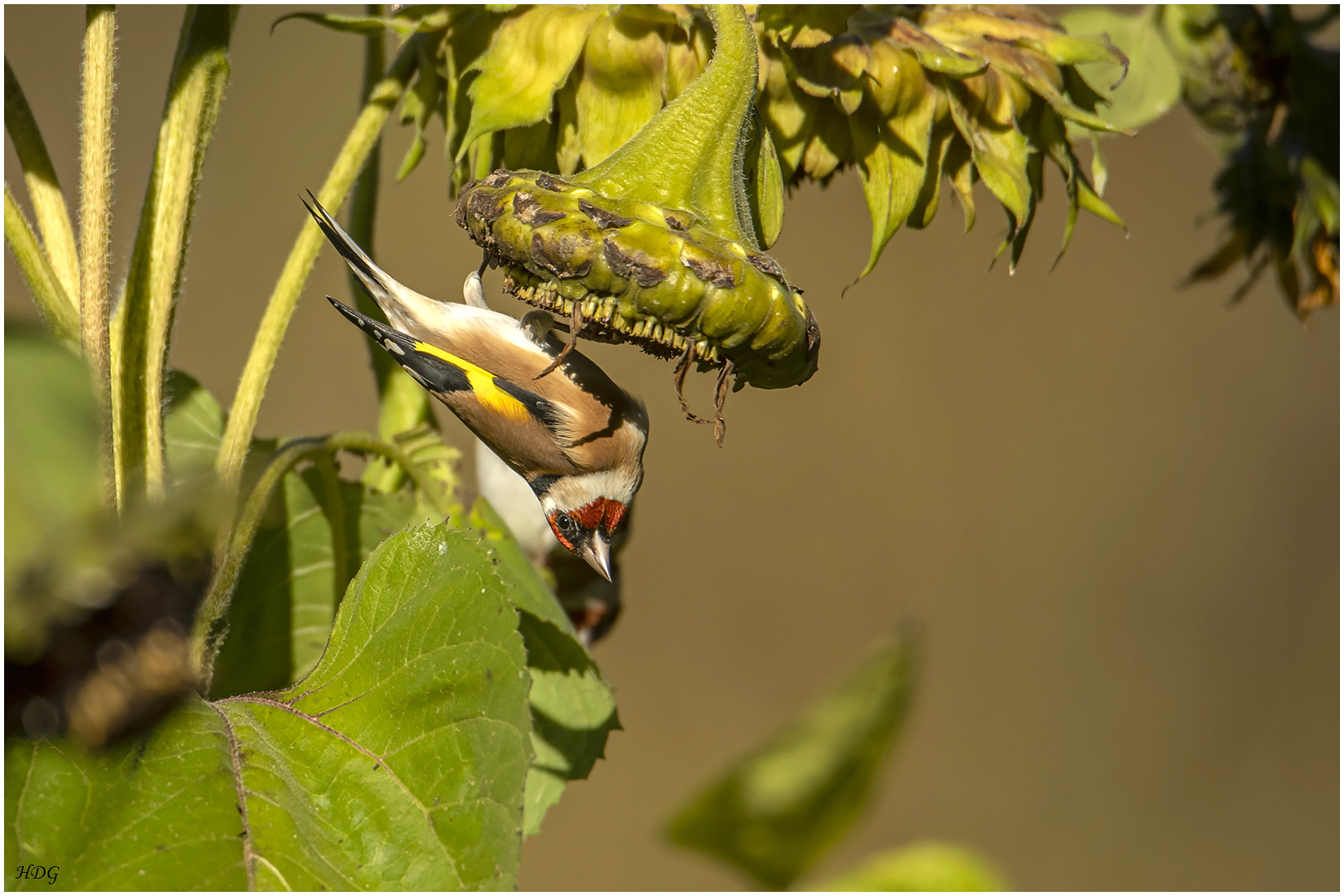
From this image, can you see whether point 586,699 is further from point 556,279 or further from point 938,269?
point 938,269

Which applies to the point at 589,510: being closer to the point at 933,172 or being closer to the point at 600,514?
the point at 600,514

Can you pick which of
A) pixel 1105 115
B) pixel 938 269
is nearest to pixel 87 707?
pixel 1105 115

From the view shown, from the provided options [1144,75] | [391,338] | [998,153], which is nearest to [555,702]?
[391,338]

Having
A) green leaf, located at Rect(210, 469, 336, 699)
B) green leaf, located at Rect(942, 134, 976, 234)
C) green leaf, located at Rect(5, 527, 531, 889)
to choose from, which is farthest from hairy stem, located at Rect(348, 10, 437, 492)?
green leaf, located at Rect(942, 134, 976, 234)

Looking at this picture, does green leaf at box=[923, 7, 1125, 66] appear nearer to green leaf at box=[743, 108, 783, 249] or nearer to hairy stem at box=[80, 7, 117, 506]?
green leaf at box=[743, 108, 783, 249]

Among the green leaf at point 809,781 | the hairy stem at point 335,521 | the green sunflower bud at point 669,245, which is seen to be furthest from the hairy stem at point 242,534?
the green leaf at point 809,781

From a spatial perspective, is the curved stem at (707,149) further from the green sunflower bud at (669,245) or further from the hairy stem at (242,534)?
the hairy stem at (242,534)
